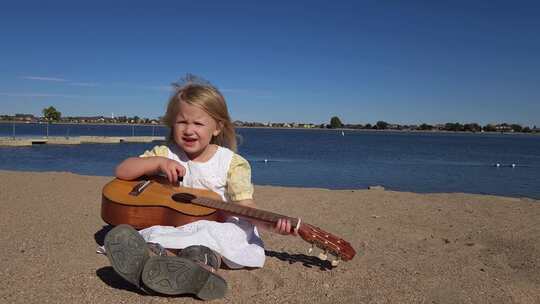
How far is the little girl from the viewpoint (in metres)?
2.73

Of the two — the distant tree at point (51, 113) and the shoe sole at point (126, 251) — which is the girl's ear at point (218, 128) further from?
the distant tree at point (51, 113)

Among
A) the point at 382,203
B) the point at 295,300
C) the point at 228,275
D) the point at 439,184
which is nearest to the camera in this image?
the point at 295,300

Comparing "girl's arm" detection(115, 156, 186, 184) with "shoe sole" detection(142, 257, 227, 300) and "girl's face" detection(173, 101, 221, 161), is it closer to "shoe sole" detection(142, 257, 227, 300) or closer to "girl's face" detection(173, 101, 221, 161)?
"girl's face" detection(173, 101, 221, 161)

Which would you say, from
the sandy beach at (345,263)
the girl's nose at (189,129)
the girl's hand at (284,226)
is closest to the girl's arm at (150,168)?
the girl's nose at (189,129)

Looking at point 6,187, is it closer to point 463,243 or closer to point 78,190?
point 78,190

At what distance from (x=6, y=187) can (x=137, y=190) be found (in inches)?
261

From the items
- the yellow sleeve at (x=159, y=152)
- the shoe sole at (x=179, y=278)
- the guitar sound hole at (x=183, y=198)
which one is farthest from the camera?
the yellow sleeve at (x=159, y=152)

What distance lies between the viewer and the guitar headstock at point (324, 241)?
125 inches

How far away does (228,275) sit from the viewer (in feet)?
11.3

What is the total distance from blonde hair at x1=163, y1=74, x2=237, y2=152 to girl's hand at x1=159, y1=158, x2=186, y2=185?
393 mm

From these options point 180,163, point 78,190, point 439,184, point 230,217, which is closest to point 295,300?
point 230,217

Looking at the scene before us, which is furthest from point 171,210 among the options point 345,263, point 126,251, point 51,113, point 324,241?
point 51,113

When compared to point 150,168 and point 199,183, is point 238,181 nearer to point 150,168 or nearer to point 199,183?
point 199,183

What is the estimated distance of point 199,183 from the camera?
148 inches
